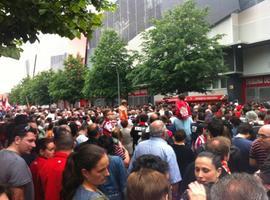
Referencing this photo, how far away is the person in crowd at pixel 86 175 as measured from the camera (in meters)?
3.46

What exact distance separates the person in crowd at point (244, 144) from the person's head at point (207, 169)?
1845 millimetres

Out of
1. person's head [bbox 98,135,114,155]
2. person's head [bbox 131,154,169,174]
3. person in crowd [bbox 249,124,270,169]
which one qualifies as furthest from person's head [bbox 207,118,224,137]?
person's head [bbox 131,154,169,174]

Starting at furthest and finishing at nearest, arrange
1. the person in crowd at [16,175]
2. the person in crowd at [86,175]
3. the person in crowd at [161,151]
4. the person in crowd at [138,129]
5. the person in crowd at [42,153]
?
the person in crowd at [138,129], the person in crowd at [161,151], the person in crowd at [42,153], the person in crowd at [16,175], the person in crowd at [86,175]

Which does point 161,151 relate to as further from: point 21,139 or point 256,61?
point 256,61

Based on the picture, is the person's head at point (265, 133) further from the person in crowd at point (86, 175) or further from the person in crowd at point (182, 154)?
the person in crowd at point (86, 175)

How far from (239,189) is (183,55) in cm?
2789

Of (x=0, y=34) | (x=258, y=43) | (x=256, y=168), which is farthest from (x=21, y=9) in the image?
(x=258, y=43)

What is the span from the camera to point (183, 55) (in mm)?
29672

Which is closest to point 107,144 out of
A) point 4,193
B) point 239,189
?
point 4,193

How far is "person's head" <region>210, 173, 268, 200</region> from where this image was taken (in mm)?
2139

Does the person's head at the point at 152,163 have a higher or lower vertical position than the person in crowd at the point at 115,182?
higher

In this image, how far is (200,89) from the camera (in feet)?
100

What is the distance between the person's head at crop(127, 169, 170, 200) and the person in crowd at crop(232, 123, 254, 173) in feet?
12.0

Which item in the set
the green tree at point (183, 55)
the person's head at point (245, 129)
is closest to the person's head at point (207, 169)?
the person's head at point (245, 129)
